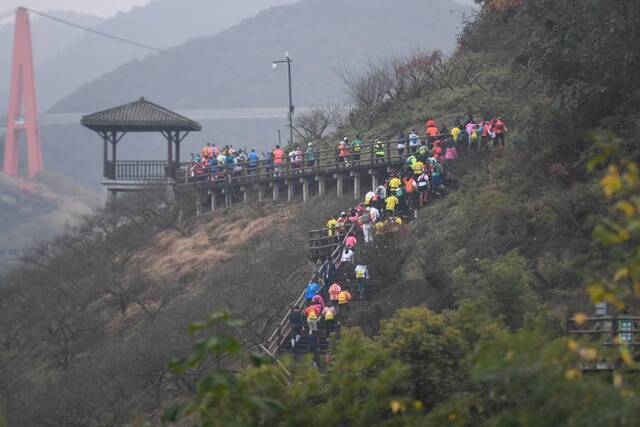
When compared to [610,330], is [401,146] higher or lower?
higher

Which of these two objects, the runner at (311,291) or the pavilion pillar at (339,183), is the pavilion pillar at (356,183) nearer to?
the pavilion pillar at (339,183)

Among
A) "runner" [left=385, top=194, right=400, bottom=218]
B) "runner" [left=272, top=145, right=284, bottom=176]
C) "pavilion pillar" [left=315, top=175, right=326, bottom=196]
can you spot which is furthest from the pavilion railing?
"runner" [left=385, top=194, right=400, bottom=218]

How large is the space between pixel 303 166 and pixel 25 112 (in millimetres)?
97656

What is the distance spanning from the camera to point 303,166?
150 ft

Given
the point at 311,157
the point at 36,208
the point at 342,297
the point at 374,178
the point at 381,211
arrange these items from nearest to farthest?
1. the point at 342,297
2. the point at 381,211
3. the point at 374,178
4. the point at 311,157
5. the point at 36,208

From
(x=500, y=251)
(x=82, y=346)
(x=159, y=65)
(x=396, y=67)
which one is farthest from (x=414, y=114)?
(x=159, y=65)

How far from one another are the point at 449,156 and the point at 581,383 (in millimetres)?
25448

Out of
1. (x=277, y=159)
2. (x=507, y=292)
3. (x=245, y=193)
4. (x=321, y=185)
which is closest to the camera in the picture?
(x=507, y=292)

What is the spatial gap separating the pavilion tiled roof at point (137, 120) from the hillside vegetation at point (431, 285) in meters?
3.26

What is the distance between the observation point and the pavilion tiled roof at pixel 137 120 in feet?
176

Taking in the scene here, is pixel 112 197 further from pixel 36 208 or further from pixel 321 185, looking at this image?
pixel 36 208

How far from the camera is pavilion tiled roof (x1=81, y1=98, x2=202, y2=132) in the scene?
176ft

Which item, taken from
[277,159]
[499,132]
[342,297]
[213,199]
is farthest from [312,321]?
[213,199]

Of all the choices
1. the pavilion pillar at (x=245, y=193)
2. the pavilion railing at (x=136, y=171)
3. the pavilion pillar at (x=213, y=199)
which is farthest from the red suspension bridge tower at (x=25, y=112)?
the pavilion pillar at (x=245, y=193)
